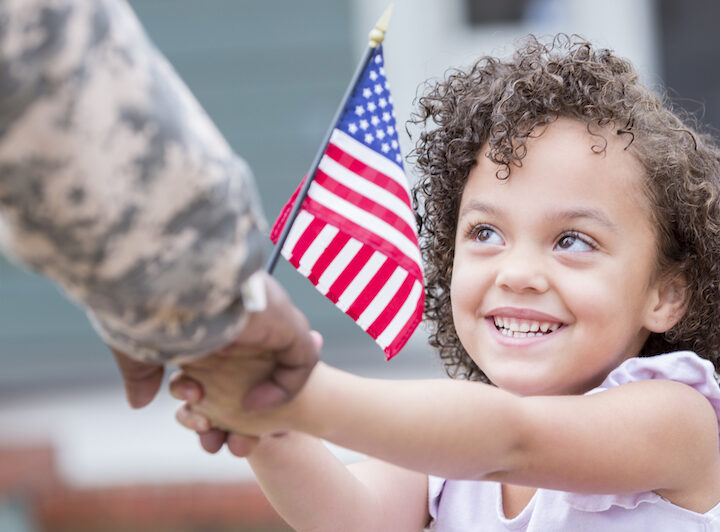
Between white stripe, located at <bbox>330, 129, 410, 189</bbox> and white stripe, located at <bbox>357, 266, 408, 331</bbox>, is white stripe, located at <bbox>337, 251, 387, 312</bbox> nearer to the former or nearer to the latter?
white stripe, located at <bbox>357, 266, 408, 331</bbox>

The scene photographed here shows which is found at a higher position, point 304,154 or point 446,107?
point 446,107

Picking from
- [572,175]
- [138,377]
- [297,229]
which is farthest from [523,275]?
[138,377]

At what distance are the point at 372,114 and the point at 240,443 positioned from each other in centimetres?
76

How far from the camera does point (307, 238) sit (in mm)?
1926

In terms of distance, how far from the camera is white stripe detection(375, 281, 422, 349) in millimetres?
1928

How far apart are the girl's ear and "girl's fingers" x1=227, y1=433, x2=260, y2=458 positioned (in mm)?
909

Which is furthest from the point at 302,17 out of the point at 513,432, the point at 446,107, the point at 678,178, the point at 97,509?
the point at 513,432

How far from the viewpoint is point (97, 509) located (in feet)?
14.9

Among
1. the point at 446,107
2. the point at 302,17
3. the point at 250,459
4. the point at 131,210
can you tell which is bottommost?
the point at 302,17

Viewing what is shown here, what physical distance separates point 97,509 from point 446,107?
9.68 ft

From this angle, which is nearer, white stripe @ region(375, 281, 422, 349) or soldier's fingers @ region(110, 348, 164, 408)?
soldier's fingers @ region(110, 348, 164, 408)

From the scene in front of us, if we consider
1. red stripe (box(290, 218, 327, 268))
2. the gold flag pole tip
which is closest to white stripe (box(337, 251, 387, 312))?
red stripe (box(290, 218, 327, 268))

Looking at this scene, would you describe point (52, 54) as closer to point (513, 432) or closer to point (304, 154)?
point (513, 432)

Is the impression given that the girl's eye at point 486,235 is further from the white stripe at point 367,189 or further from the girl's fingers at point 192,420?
the girl's fingers at point 192,420
